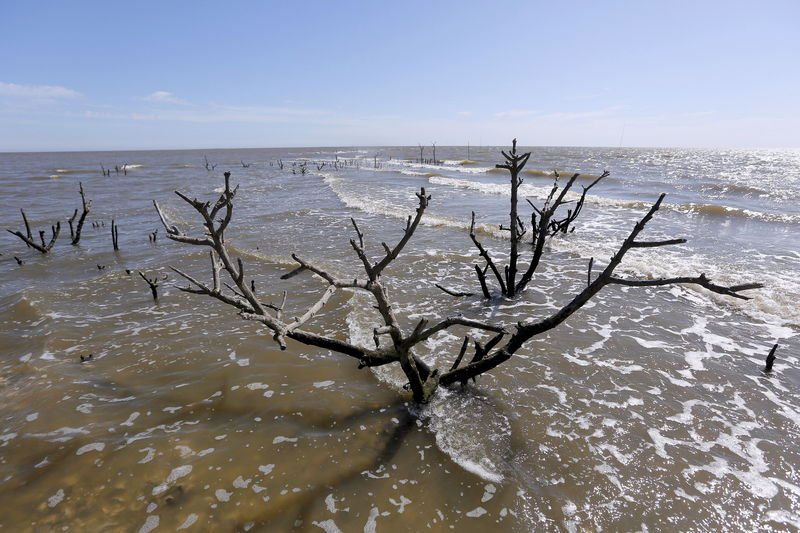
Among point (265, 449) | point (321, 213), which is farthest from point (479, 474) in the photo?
point (321, 213)

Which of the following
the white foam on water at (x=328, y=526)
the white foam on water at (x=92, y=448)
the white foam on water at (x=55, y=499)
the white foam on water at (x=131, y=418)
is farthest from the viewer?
the white foam on water at (x=131, y=418)

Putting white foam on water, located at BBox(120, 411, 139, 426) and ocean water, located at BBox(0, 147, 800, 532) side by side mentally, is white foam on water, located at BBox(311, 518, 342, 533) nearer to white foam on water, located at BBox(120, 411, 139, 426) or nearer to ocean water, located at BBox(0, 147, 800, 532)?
ocean water, located at BBox(0, 147, 800, 532)

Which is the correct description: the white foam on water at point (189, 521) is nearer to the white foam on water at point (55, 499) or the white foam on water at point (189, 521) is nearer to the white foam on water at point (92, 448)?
the white foam on water at point (55, 499)

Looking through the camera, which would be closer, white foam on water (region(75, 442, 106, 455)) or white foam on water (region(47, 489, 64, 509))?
white foam on water (region(47, 489, 64, 509))

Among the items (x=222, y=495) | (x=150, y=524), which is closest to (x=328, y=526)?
(x=222, y=495)

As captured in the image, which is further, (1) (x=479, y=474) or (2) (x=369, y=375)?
(2) (x=369, y=375)

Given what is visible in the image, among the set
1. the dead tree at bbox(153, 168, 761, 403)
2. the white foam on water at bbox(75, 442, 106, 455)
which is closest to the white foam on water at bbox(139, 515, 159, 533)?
the white foam on water at bbox(75, 442, 106, 455)

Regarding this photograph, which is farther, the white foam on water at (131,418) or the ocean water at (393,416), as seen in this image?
the white foam on water at (131,418)

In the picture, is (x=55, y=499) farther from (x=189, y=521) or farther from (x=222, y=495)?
(x=222, y=495)

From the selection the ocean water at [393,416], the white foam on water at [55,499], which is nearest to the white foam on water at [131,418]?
the ocean water at [393,416]

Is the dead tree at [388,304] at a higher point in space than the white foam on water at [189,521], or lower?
higher

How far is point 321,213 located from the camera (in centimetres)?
1856

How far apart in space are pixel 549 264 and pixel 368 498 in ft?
28.5

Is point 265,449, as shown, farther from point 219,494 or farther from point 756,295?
point 756,295
